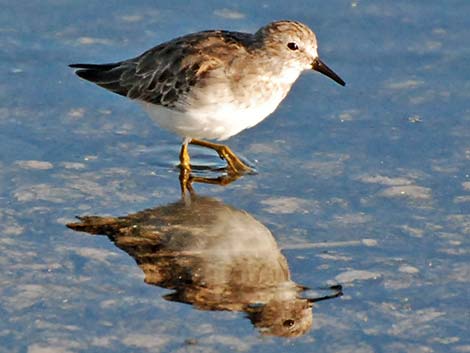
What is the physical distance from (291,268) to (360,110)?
2.49 m

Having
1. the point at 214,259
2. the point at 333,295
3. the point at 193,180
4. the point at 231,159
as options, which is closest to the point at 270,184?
the point at 231,159

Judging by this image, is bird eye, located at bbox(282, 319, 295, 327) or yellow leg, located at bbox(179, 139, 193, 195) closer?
bird eye, located at bbox(282, 319, 295, 327)

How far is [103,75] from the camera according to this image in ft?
32.0

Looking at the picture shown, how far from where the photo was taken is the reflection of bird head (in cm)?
709

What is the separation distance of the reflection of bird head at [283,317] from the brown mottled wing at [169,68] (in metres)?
2.35

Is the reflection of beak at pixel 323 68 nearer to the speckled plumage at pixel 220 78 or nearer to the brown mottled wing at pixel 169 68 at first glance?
the speckled plumage at pixel 220 78

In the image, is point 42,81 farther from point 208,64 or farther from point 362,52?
point 362,52

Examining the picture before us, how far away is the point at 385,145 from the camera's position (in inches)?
369

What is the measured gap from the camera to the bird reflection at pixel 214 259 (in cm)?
732

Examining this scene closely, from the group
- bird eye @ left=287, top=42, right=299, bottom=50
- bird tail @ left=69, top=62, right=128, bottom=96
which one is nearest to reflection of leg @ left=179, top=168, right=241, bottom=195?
bird tail @ left=69, top=62, right=128, bottom=96

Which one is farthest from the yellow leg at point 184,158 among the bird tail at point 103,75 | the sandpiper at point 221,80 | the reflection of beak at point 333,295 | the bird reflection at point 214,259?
the reflection of beak at point 333,295

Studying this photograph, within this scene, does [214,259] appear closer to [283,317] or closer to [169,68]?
[283,317]

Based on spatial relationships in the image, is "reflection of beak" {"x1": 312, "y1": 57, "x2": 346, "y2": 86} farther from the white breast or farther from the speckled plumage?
the white breast

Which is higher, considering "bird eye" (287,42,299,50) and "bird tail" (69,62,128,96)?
"bird eye" (287,42,299,50)
